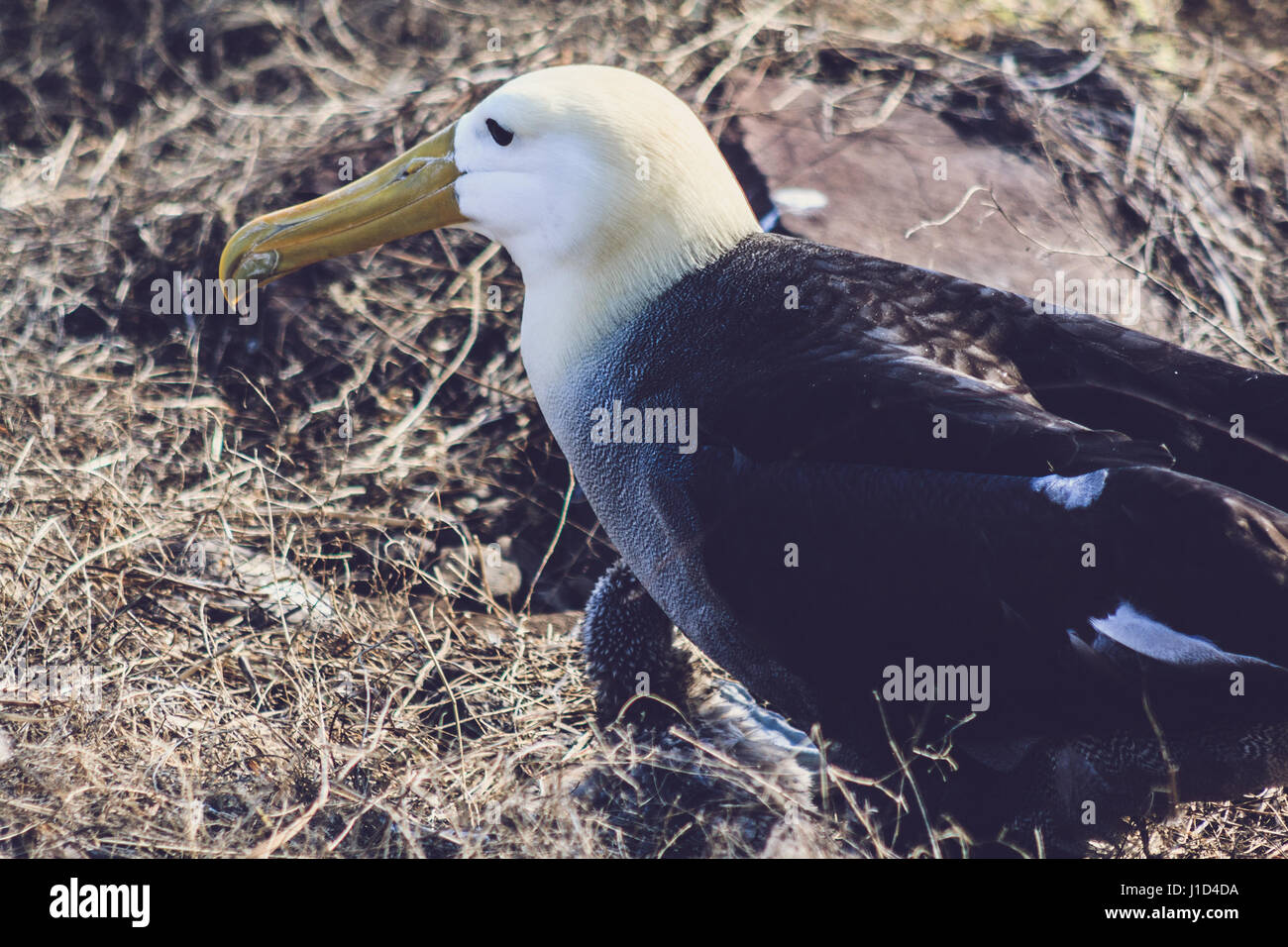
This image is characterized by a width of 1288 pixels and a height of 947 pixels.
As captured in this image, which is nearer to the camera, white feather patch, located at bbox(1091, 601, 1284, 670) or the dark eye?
white feather patch, located at bbox(1091, 601, 1284, 670)

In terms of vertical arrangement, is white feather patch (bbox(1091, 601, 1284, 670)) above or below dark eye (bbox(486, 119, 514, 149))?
below

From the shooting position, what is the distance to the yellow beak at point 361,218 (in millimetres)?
2916

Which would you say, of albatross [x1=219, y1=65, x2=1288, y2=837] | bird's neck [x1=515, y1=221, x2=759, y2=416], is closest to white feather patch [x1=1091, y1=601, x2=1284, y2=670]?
albatross [x1=219, y1=65, x2=1288, y2=837]

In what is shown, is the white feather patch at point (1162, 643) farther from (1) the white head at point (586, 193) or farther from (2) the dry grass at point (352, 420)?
(1) the white head at point (586, 193)

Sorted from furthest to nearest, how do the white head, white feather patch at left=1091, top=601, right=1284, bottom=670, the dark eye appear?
the dark eye → the white head → white feather patch at left=1091, top=601, right=1284, bottom=670

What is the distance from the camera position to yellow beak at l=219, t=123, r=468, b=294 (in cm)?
292

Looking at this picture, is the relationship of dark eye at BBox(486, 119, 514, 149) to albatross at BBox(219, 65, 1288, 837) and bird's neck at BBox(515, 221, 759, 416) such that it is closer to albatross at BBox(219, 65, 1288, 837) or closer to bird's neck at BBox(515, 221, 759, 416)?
albatross at BBox(219, 65, 1288, 837)

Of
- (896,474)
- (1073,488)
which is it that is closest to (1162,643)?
(1073,488)

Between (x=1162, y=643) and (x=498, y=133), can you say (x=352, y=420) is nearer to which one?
(x=498, y=133)

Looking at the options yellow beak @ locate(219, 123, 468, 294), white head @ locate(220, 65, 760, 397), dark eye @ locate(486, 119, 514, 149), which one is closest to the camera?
white head @ locate(220, 65, 760, 397)

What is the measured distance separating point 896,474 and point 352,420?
2061 millimetres

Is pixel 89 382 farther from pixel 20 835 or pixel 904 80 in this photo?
pixel 904 80

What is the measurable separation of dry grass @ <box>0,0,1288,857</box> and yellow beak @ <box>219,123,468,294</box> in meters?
0.54

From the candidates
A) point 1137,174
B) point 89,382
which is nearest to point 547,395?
point 89,382
